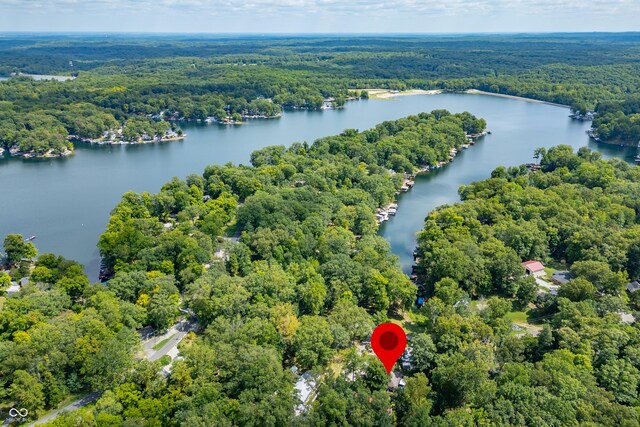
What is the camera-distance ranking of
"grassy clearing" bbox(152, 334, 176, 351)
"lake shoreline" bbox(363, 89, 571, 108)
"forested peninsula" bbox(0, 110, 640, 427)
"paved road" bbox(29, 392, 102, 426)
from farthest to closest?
"lake shoreline" bbox(363, 89, 571, 108)
"grassy clearing" bbox(152, 334, 176, 351)
"paved road" bbox(29, 392, 102, 426)
"forested peninsula" bbox(0, 110, 640, 427)

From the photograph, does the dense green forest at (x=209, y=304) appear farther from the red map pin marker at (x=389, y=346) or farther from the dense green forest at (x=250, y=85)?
the dense green forest at (x=250, y=85)

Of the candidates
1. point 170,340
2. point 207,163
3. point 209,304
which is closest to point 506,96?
point 207,163

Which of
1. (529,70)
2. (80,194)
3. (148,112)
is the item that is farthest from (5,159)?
(529,70)

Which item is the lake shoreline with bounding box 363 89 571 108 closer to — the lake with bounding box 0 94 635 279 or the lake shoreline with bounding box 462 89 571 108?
the lake shoreline with bounding box 462 89 571 108

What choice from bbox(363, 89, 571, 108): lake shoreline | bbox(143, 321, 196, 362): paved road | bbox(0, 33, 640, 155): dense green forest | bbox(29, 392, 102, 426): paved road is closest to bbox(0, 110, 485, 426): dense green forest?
bbox(29, 392, 102, 426): paved road

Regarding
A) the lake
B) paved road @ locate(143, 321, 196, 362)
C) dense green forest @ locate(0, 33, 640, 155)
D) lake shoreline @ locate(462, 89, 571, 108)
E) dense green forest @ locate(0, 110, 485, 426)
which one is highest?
dense green forest @ locate(0, 33, 640, 155)

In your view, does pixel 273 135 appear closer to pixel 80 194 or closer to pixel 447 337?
pixel 80 194

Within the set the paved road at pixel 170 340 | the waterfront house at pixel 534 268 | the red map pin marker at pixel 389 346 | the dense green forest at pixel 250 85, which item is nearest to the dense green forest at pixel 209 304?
the paved road at pixel 170 340
